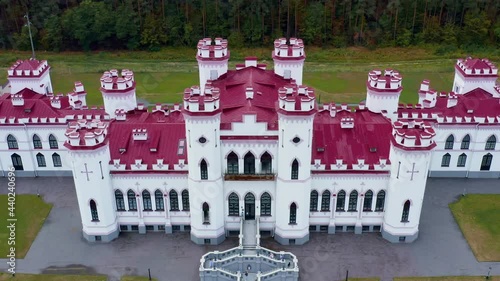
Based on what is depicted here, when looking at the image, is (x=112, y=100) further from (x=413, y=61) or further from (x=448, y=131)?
(x=413, y=61)

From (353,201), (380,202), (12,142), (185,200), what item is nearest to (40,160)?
(12,142)

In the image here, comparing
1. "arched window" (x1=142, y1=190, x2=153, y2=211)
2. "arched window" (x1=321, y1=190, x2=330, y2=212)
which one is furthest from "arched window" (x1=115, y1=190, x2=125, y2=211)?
"arched window" (x1=321, y1=190, x2=330, y2=212)

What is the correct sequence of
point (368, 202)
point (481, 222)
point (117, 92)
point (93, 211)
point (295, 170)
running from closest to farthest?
point (295, 170) < point (93, 211) < point (368, 202) < point (481, 222) < point (117, 92)

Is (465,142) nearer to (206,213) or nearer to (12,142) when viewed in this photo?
(206,213)

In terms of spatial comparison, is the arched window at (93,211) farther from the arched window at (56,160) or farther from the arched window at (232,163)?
the arched window at (56,160)

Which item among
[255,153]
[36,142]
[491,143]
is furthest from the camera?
[36,142]

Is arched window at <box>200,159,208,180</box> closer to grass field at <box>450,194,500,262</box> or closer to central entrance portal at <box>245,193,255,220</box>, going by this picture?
central entrance portal at <box>245,193,255,220</box>
